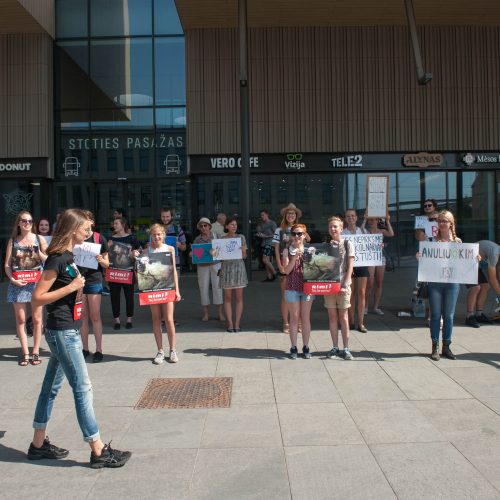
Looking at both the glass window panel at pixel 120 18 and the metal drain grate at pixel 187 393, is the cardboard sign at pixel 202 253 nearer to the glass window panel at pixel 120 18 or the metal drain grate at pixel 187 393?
the metal drain grate at pixel 187 393

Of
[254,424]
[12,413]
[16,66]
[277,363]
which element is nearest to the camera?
[254,424]

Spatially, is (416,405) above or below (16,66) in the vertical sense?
below

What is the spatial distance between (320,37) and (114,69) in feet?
20.0

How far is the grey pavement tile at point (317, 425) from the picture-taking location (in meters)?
4.57

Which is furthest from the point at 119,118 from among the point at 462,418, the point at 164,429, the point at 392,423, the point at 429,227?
the point at 462,418

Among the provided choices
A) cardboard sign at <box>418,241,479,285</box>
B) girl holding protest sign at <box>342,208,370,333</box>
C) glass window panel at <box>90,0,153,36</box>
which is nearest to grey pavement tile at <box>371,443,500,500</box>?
cardboard sign at <box>418,241,479,285</box>

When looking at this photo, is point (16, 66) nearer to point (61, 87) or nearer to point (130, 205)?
point (61, 87)

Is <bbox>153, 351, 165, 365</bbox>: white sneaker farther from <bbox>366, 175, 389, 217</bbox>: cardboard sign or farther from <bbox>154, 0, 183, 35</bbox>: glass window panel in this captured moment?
<bbox>154, 0, 183, 35</bbox>: glass window panel

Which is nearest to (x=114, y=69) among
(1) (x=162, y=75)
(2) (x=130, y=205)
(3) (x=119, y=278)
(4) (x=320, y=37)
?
(1) (x=162, y=75)

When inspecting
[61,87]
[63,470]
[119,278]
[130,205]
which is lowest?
[63,470]

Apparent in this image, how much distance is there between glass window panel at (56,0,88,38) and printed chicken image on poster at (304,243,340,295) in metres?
13.0

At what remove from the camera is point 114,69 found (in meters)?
17.0

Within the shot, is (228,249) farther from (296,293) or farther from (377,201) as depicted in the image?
(377,201)

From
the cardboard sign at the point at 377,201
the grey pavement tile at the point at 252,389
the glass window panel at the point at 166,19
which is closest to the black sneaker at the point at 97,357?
the grey pavement tile at the point at 252,389
